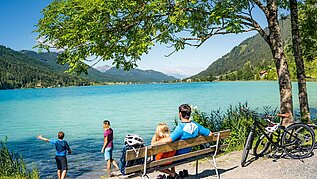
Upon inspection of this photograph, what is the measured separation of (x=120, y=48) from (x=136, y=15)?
42.1 inches

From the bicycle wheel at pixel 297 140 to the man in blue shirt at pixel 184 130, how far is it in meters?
2.25

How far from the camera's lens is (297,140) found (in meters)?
8.30

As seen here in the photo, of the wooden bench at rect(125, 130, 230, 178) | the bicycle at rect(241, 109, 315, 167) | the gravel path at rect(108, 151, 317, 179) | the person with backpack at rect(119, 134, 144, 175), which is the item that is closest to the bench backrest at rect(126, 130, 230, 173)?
the wooden bench at rect(125, 130, 230, 178)

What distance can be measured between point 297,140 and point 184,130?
3104 millimetres

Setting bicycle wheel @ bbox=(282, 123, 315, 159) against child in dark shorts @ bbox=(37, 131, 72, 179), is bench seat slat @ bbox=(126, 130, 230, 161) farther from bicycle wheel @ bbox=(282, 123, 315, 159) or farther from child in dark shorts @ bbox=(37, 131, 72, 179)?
child in dark shorts @ bbox=(37, 131, 72, 179)

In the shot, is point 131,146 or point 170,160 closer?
point 131,146

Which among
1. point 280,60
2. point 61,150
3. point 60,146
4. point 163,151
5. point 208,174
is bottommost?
point 208,174

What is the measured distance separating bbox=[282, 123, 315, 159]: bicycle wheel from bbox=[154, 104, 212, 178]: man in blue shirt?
2.25m

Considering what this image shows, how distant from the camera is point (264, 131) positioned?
27.3 feet

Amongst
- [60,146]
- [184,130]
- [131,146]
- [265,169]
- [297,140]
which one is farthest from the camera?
[60,146]

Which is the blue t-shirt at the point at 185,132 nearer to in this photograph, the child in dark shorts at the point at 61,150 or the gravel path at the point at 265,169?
the gravel path at the point at 265,169

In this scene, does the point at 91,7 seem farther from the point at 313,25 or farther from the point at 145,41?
the point at 313,25

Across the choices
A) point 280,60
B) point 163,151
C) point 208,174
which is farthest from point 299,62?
point 163,151

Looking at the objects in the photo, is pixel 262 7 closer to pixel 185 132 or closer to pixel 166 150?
pixel 185 132
